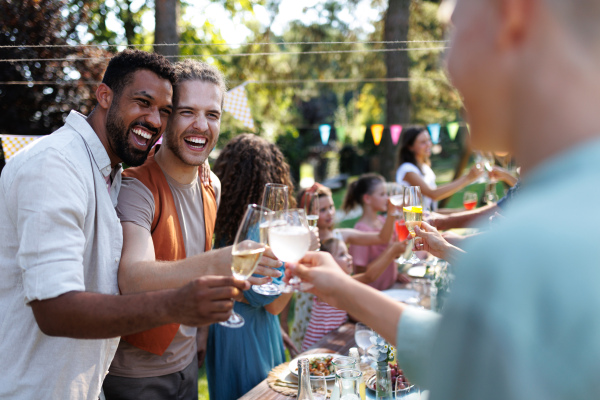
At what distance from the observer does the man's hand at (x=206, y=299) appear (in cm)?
144

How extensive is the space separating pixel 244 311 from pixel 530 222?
2.53m

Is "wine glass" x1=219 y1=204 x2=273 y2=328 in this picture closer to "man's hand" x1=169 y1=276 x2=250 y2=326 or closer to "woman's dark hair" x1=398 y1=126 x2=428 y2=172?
"man's hand" x1=169 y1=276 x2=250 y2=326

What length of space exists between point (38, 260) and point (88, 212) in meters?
0.29

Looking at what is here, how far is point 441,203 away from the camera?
10469 mm

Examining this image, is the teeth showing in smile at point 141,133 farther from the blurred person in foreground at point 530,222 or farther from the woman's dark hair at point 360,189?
the woman's dark hair at point 360,189

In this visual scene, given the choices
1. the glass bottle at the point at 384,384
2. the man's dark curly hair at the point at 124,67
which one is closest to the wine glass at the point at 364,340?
the glass bottle at the point at 384,384

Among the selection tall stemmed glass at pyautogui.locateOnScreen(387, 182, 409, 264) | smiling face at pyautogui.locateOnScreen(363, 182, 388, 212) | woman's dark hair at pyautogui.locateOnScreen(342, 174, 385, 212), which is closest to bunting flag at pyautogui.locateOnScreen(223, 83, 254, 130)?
woman's dark hair at pyautogui.locateOnScreen(342, 174, 385, 212)

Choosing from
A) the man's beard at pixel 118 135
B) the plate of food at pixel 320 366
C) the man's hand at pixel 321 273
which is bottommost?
the plate of food at pixel 320 366

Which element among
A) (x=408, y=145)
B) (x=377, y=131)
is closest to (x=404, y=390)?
(x=408, y=145)

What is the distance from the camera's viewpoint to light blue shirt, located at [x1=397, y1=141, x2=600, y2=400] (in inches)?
22.5

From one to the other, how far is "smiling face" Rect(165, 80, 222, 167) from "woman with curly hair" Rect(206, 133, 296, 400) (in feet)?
2.16

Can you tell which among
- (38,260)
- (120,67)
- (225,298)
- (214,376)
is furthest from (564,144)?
(214,376)

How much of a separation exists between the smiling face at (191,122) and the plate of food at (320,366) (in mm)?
1182

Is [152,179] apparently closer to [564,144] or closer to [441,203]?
[564,144]
